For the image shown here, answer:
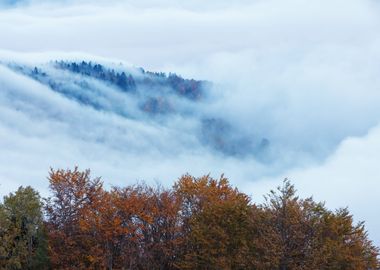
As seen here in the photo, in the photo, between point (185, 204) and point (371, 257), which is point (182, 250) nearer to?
point (185, 204)

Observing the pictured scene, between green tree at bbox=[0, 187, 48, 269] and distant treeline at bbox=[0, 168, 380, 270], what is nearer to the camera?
distant treeline at bbox=[0, 168, 380, 270]

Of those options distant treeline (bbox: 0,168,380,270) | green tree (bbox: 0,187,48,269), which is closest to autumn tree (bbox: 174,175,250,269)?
distant treeline (bbox: 0,168,380,270)

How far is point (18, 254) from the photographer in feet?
197

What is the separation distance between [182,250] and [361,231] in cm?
1421

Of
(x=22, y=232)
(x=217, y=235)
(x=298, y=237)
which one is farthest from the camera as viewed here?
(x=22, y=232)

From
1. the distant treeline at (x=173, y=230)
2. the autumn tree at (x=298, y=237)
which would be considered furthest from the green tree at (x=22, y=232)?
the autumn tree at (x=298, y=237)

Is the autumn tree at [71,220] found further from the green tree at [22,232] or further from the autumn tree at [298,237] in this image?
the autumn tree at [298,237]

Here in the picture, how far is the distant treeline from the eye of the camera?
4988 cm

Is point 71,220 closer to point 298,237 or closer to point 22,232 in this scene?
point 22,232

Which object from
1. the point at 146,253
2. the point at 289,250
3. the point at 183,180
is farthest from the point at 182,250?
the point at 289,250

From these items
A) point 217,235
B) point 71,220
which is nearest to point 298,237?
point 217,235

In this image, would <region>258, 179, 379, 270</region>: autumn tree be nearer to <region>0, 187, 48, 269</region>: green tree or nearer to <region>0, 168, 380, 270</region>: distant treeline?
<region>0, 168, 380, 270</region>: distant treeline

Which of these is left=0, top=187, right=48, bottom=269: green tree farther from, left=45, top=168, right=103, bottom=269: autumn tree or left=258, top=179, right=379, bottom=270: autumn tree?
left=258, top=179, right=379, bottom=270: autumn tree

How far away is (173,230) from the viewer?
59.1 m
